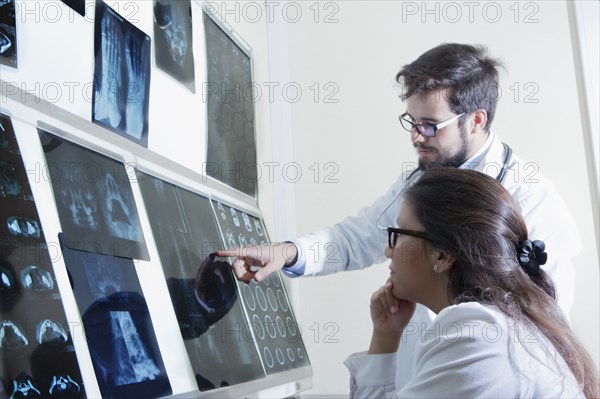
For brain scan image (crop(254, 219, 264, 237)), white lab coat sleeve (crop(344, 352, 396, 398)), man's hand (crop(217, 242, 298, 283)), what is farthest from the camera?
brain scan image (crop(254, 219, 264, 237))

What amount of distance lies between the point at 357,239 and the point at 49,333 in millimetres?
1193

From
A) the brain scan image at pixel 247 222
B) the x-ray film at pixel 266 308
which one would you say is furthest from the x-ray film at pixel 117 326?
the brain scan image at pixel 247 222

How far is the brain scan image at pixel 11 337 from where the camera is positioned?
951 millimetres

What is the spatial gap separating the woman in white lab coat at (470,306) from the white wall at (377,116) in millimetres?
1178

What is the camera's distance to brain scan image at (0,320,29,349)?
0.95 meters

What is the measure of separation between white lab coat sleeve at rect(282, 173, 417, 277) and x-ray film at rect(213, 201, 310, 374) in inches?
8.2

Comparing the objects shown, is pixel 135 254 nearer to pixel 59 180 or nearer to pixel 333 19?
pixel 59 180

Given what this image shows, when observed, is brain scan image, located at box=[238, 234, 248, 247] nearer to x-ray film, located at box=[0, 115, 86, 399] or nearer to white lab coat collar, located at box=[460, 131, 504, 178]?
white lab coat collar, located at box=[460, 131, 504, 178]

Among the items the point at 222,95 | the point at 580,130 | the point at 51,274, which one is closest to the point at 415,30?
the point at 580,130

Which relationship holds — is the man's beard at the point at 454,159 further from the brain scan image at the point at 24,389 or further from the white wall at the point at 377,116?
the brain scan image at the point at 24,389

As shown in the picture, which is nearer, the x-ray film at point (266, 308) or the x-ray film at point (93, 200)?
the x-ray film at point (93, 200)

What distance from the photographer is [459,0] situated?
275cm

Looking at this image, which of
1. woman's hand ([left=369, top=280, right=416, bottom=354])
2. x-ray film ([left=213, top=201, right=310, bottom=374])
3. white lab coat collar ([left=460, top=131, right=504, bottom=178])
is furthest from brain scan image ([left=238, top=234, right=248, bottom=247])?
white lab coat collar ([left=460, top=131, right=504, bottom=178])

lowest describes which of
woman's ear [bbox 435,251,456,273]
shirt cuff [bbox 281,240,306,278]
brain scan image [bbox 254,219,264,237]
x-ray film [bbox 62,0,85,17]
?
woman's ear [bbox 435,251,456,273]
